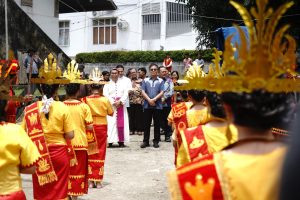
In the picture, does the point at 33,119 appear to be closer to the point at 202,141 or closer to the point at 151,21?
the point at 202,141

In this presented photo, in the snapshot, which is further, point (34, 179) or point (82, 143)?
point (82, 143)

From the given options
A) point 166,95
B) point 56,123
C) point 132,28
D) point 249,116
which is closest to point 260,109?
point 249,116

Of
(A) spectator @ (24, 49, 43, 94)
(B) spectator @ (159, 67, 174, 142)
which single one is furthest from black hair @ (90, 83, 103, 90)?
(A) spectator @ (24, 49, 43, 94)

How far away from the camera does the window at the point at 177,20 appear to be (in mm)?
33875

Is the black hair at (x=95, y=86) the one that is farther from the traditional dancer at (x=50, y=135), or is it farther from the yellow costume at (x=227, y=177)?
the yellow costume at (x=227, y=177)

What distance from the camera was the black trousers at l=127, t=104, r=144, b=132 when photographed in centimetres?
1245

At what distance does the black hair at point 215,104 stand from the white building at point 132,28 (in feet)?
97.1

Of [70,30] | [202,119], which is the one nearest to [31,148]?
[202,119]

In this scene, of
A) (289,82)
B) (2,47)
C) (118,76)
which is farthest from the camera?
(2,47)

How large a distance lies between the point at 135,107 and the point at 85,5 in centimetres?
1191

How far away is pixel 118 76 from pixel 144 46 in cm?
2479

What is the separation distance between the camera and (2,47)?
1486 cm

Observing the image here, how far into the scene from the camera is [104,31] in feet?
120

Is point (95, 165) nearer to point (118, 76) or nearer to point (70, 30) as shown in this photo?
point (118, 76)
